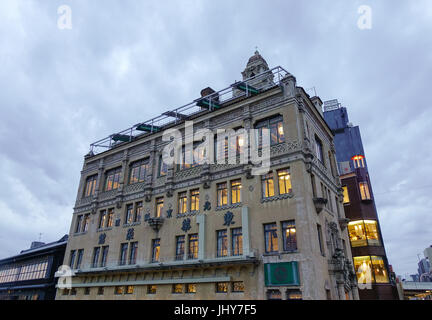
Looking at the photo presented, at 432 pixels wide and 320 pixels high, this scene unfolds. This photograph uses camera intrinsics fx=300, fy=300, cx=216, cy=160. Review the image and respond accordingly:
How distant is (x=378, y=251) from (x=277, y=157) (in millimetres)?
25389

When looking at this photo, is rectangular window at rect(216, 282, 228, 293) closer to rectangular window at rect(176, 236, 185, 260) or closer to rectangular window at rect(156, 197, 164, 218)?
rectangular window at rect(176, 236, 185, 260)

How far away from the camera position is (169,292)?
2823cm

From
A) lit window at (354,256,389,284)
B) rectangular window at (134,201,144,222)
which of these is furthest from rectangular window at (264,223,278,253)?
lit window at (354,256,389,284)

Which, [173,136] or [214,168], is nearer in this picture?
[214,168]

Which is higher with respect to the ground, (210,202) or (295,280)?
(210,202)

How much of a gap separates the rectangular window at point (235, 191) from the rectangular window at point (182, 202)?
581 centimetres

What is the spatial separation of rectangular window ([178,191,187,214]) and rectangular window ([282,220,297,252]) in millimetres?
11085

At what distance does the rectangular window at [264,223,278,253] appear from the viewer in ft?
81.6

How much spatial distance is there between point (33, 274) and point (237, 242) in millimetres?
37627

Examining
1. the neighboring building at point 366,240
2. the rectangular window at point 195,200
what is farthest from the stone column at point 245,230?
the neighboring building at point 366,240

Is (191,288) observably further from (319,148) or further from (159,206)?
(319,148)

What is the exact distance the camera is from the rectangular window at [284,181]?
2620 centimetres
